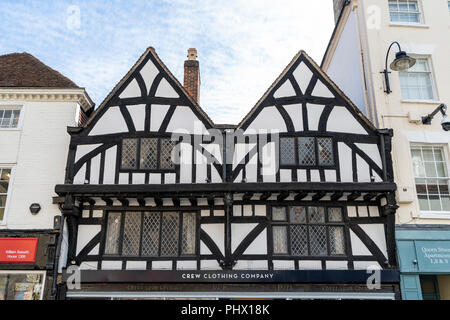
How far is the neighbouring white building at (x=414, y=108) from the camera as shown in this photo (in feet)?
33.3

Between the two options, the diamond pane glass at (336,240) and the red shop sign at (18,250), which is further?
the diamond pane glass at (336,240)

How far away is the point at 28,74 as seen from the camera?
1245 cm

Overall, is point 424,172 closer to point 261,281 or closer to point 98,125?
point 261,281

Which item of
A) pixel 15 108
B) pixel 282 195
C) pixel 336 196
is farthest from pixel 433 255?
pixel 15 108

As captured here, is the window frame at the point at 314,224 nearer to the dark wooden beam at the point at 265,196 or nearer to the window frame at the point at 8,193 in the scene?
the dark wooden beam at the point at 265,196

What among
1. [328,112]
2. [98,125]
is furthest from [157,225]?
[328,112]

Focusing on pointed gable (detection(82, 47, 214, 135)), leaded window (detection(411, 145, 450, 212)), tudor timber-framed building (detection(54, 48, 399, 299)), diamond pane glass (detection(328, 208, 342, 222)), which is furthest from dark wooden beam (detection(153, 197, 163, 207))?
leaded window (detection(411, 145, 450, 212))

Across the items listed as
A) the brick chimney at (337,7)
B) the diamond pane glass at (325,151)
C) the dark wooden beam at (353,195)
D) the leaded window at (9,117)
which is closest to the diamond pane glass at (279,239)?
the dark wooden beam at (353,195)

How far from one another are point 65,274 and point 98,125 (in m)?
4.17

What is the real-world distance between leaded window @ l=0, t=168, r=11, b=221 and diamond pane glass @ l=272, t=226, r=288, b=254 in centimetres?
761

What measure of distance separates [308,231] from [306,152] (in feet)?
7.22

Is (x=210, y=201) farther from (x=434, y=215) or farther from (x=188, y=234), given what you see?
(x=434, y=215)

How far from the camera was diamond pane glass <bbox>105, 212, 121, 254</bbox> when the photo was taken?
10.5 m

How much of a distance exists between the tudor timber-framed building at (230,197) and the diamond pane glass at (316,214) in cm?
3
